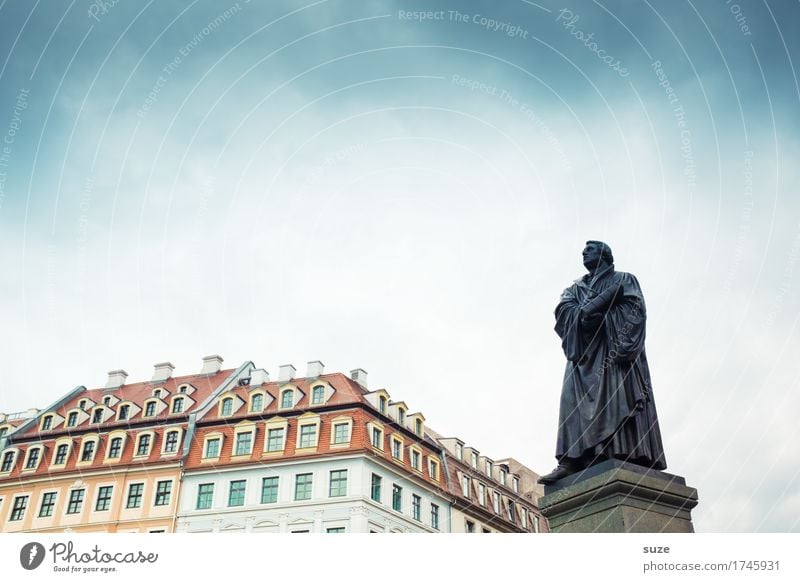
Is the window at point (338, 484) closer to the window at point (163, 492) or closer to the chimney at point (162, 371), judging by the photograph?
the window at point (163, 492)

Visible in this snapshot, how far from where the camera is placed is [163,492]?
1483 inches

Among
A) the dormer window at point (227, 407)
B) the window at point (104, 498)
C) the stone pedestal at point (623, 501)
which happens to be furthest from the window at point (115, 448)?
the stone pedestal at point (623, 501)

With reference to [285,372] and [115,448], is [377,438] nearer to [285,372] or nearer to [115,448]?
[285,372]

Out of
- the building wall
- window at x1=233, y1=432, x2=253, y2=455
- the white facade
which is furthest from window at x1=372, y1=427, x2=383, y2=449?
the building wall

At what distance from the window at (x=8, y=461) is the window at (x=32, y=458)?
102cm

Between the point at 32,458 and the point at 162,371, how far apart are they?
995cm

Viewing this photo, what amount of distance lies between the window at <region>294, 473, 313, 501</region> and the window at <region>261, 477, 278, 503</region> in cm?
112

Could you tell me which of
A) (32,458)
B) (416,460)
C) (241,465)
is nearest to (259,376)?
(241,465)

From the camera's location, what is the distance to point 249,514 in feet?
119

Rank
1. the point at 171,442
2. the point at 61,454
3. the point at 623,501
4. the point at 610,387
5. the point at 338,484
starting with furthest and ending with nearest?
the point at 61,454
the point at 171,442
the point at 338,484
the point at 610,387
the point at 623,501

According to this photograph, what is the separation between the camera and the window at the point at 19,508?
3878 centimetres

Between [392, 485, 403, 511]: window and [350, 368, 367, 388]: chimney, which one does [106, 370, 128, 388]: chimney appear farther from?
[392, 485, 403, 511]: window

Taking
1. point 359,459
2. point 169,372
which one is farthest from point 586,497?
point 169,372

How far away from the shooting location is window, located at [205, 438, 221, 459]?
38625mm
